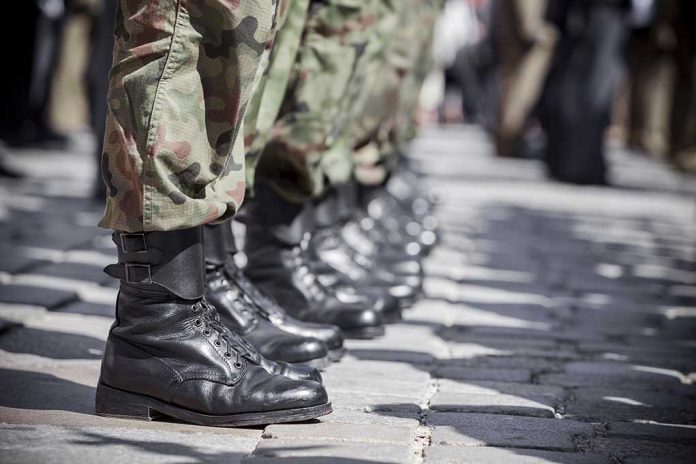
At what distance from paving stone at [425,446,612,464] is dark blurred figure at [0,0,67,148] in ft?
26.9

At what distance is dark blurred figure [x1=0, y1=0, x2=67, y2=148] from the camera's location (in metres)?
9.72

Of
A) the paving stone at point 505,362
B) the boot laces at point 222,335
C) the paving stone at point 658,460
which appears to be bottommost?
the paving stone at point 505,362

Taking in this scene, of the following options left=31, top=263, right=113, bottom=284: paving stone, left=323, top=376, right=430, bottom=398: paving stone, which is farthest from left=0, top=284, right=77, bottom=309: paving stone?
left=323, top=376, right=430, bottom=398: paving stone

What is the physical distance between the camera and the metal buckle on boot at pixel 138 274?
2205 millimetres

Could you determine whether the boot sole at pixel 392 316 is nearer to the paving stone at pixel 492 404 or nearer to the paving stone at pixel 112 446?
the paving stone at pixel 492 404

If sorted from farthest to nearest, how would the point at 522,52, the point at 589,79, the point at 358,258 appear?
the point at 522,52 < the point at 589,79 < the point at 358,258

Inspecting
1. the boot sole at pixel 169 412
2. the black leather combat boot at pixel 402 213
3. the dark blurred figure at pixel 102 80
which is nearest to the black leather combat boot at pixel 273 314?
the boot sole at pixel 169 412

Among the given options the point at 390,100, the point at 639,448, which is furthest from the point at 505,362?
the point at 390,100

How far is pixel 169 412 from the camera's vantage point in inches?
87.5

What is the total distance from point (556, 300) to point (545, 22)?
7.02m

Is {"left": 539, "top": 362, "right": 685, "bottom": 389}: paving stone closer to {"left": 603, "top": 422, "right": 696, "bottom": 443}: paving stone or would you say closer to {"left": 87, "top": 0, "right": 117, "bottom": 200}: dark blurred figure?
{"left": 603, "top": 422, "right": 696, "bottom": 443}: paving stone

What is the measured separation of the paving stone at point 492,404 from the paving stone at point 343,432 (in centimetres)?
24

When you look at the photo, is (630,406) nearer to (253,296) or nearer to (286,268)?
(253,296)

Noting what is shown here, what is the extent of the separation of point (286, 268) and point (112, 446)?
1130 millimetres
